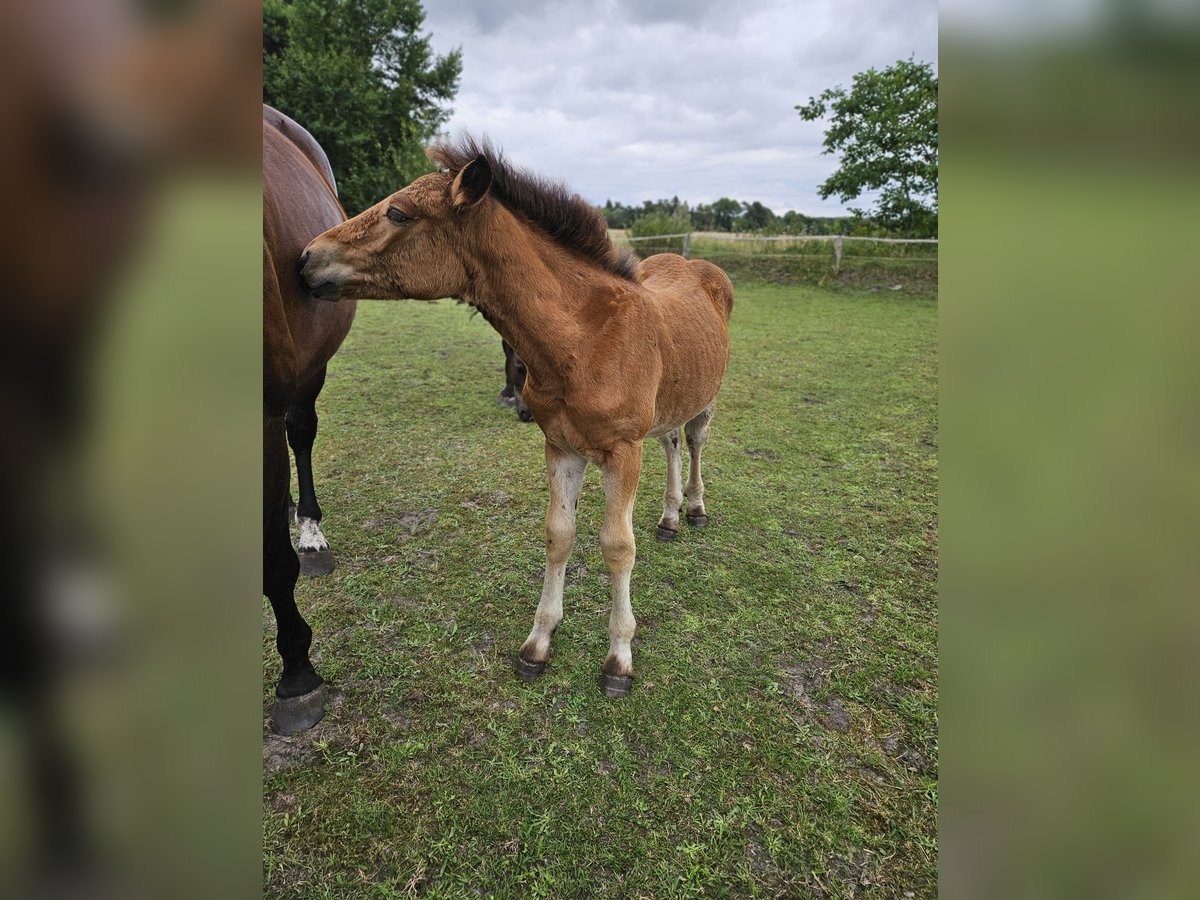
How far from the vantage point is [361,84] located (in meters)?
19.2

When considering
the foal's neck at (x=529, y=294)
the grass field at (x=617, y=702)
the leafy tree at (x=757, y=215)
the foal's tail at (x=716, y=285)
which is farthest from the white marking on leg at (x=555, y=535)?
the leafy tree at (x=757, y=215)

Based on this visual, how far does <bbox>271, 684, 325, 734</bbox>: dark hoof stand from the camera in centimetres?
224

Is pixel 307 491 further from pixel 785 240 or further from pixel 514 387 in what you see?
pixel 785 240

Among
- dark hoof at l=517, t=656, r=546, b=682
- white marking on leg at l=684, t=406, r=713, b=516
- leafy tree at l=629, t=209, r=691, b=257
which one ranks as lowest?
dark hoof at l=517, t=656, r=546, b=682

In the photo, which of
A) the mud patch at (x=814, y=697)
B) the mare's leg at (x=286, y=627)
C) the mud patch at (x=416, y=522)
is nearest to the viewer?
the mare's leg at (x=286, y=627)

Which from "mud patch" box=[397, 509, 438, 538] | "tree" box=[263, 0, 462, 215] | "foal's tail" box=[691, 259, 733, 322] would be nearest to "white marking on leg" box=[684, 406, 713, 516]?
"foal's tail" box=[691, 259, 733, 322]

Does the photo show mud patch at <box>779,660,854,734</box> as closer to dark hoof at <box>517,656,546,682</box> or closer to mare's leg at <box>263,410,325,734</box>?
dark hoof at <box>517,656,546,682</box>

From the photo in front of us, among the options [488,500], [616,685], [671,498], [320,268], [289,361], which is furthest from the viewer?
[488,500]

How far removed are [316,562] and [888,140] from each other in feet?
72.5

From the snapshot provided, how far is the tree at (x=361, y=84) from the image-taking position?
18.5m

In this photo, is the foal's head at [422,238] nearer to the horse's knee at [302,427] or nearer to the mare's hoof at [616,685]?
the horse's knee at [302,427]

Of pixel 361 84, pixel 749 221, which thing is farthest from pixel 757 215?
pixel 361 84

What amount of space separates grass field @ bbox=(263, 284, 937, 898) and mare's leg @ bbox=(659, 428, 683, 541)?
3.7 inches

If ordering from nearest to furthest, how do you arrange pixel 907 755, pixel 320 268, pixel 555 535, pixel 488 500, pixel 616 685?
pixel 320 268, pixel 907 755, pixel 616 685, pixel 555 535, pixel 488 500
